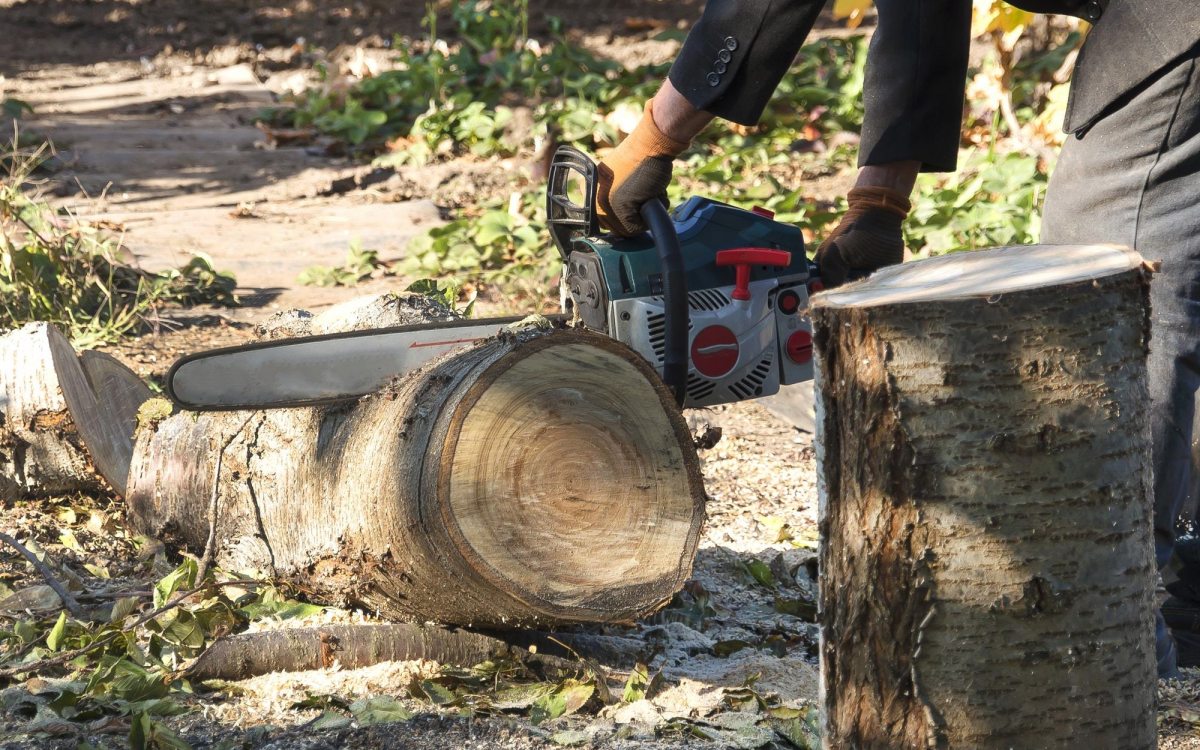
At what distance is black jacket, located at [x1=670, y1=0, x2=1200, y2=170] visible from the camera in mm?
2055

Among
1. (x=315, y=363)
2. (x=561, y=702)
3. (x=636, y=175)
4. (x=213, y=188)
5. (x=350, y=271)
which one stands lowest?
(x=561, y=702)

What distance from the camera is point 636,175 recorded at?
243cm

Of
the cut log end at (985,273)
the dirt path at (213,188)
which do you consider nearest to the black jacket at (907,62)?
the cut log end at (985,273)

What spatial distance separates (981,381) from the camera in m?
1.46

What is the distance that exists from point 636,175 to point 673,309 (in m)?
0.29

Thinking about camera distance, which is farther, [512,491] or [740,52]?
[740,52]

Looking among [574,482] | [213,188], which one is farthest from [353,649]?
A: [213,188]

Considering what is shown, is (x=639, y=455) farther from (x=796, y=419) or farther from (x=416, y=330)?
(x=796, y=419)

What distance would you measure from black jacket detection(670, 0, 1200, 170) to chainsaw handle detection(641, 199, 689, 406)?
28 centimetres

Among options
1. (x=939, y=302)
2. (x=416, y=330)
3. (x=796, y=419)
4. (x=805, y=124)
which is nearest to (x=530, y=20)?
(x=805, y=124)

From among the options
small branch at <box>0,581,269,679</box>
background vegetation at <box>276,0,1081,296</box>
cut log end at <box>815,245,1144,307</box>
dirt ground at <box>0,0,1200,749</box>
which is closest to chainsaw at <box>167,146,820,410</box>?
small branch at <box>0,581,269,679</box>

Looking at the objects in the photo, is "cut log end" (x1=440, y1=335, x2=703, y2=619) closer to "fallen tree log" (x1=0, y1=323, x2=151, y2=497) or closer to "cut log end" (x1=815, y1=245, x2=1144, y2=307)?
"cut log end" (x1=815, y1=245, x2=1144, y2=307)

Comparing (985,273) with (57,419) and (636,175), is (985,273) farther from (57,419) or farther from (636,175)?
(57,419)

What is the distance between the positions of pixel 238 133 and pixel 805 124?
389cm
